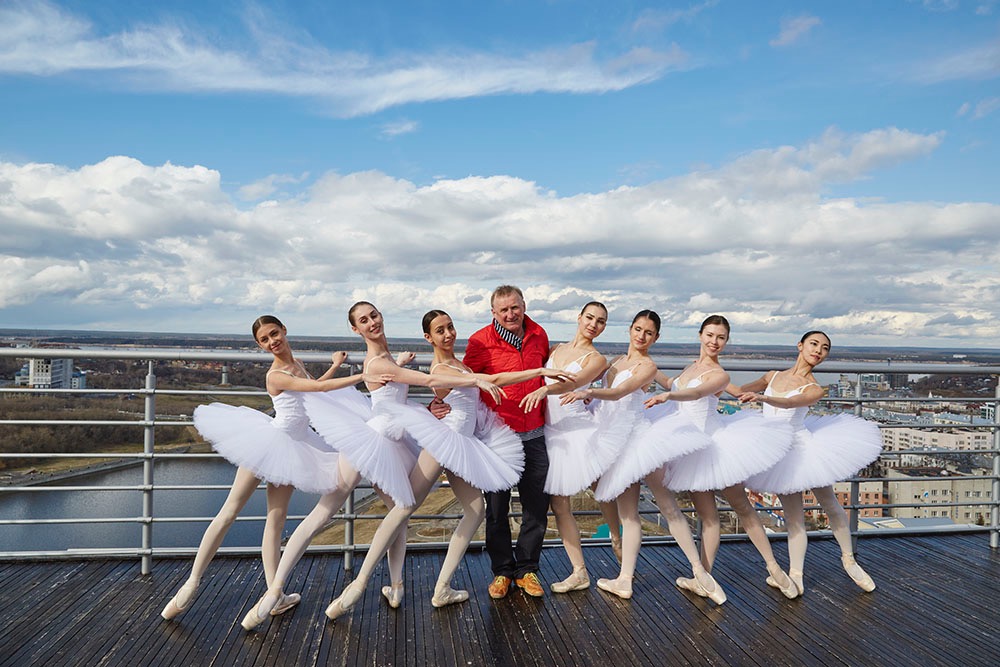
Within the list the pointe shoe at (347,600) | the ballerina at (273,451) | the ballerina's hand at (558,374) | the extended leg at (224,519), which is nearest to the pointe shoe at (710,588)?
the ballerina's hand at (558,374)

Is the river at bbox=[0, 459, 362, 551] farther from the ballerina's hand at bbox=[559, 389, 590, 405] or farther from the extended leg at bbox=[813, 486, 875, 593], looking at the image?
the ballerina's hand at bbox=[559, 389, 590, 405]

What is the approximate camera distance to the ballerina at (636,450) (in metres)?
3.34

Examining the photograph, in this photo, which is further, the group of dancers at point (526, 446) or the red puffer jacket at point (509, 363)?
the red puffer jacket at point (509, 363)

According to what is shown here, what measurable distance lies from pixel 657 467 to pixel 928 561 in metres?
2.47

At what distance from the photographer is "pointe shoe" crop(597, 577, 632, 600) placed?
356 cm

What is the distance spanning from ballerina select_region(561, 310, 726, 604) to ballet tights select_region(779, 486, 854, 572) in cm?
57

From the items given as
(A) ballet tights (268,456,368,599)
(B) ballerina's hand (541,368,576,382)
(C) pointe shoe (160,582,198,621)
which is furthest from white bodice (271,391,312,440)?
(B) ballerina's hand (541,368,576,382)

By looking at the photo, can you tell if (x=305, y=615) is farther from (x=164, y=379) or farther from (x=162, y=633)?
(x=164, y=379)

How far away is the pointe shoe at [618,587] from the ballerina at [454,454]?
0.84 metres

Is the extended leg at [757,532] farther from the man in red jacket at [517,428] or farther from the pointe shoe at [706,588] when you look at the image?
the man in red jacket at [517,428]

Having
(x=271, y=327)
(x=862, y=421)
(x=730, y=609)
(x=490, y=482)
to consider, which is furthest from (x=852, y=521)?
→ (x=271, y=327)

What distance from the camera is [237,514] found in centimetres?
333

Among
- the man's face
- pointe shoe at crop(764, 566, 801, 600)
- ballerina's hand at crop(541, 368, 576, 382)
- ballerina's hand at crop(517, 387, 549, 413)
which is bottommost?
pointe shoe at crop(764, 566, 801, 600)

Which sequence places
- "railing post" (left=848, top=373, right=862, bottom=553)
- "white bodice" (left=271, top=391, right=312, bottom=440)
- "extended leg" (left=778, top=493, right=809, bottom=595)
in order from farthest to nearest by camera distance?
1. "railing post" (left=848, top=373, right=862, bottom=553)
2. "extended leg" (left=778, top=493, right=809, bottom=595)
3. "white bodice" (left=271, top=391, right=312, bottom=440)
